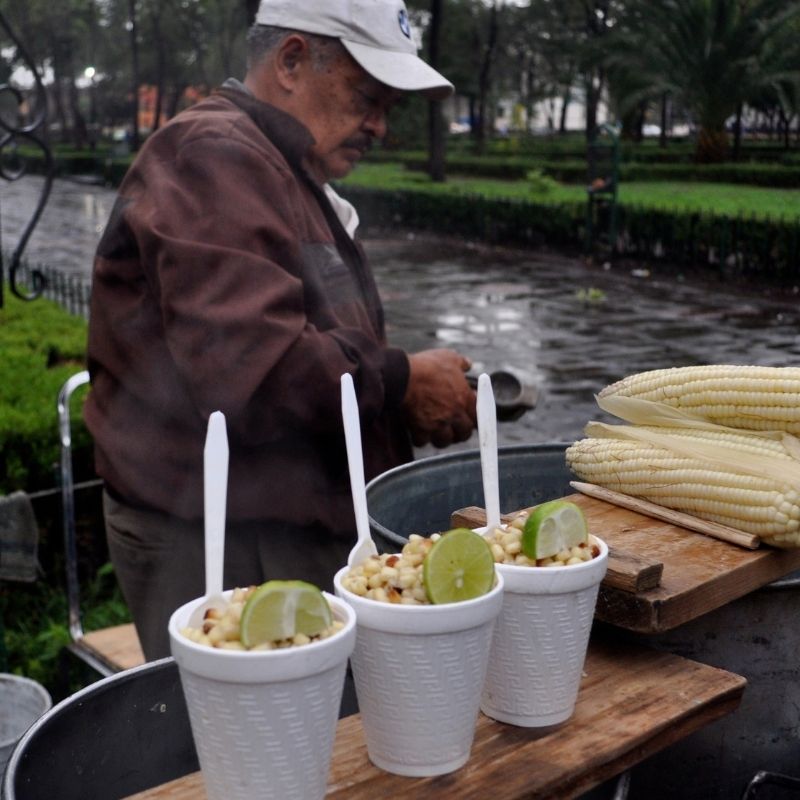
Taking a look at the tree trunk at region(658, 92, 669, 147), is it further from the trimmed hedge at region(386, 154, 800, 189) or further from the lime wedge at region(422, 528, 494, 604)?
the lime wedge at region(422, 528, 494, 604)

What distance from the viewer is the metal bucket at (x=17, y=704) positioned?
10.2 feet

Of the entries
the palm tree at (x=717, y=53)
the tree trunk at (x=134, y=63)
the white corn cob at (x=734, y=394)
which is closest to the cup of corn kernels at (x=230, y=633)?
the white corn cob at (x=734, y=394)

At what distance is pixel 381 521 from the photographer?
85.7 inches

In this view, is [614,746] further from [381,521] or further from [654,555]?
[381,521]

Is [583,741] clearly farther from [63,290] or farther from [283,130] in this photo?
[63,290]

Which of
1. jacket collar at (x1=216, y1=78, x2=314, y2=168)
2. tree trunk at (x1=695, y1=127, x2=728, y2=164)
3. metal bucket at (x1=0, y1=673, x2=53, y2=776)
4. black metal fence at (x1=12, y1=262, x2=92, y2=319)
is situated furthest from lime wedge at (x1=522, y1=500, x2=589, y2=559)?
tree trunk at (x1=695, y1=127, x2=728, y2=164)

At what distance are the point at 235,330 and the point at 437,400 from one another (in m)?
0.63

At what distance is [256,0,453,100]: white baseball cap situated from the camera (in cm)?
250

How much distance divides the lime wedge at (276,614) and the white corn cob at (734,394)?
960mm

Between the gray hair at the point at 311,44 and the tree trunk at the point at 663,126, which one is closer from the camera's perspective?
the gray hair at the point at 311,44

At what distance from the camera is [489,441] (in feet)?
4.62

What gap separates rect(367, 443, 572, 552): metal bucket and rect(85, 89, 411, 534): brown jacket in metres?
0.20

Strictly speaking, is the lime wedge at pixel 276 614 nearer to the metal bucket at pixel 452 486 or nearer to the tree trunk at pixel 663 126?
the metal bucket at pixel 452 486

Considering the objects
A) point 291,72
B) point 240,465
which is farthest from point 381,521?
point 291,72
